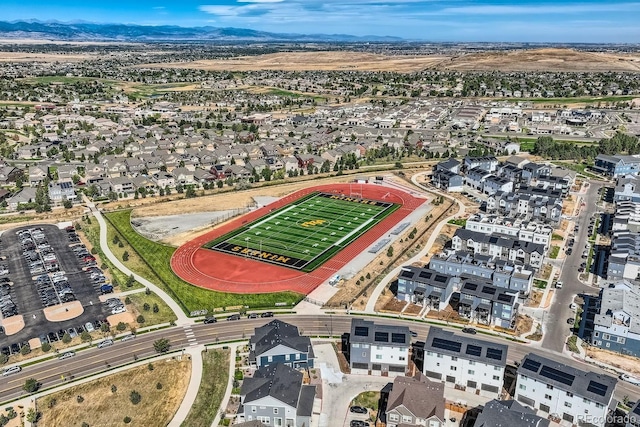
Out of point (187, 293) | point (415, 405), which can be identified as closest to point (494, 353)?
point (415, 405)

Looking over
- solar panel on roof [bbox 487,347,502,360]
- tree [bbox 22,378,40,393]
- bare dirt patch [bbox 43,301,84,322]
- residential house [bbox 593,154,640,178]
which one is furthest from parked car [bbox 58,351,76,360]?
residential house [bbox 593,154,640,178]

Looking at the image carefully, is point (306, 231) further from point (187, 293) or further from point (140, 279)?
point (140, 279)

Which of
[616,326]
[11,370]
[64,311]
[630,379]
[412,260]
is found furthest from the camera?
[412,260]

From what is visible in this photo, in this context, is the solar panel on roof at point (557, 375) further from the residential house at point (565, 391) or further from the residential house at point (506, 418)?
the residential house at point (506, 418)

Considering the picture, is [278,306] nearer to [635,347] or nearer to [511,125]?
[635,347]

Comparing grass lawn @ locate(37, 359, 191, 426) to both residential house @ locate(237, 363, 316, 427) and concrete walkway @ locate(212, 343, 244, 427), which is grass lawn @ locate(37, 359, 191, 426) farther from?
residential house @ locate(237, 363, 316, 427)

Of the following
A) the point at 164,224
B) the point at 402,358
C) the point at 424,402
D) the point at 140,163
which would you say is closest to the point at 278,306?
the point at 402,358
